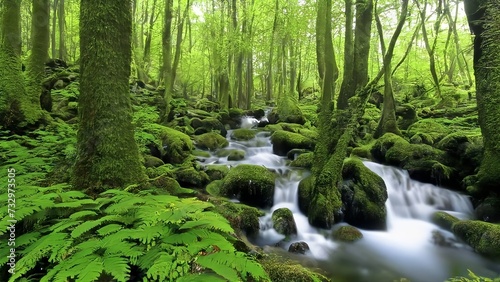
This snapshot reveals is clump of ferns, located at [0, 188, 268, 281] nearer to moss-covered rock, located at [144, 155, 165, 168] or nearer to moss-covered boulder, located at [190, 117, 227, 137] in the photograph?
moss-covered rock, located at [144, 155, 165, 168]

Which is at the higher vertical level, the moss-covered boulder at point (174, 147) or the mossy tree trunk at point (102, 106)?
the mossy tree trunk at point (102, 106)

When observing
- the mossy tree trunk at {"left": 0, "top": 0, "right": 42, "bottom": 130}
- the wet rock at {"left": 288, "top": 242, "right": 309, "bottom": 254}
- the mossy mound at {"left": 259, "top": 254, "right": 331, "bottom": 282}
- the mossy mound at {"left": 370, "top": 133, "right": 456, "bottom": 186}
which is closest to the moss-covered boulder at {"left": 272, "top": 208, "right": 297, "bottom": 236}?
the wet rock at {"left": 288, "top": 242, "right": 309, "bottom": 254}

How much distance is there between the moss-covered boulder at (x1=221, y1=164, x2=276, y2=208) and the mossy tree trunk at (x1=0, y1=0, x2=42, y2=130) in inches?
A: 197

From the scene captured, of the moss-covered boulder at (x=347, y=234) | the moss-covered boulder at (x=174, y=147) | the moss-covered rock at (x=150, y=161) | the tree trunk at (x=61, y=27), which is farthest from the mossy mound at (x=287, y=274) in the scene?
the tree trunk at (x=61, y=27)

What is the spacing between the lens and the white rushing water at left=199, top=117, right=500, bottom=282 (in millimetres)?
5906

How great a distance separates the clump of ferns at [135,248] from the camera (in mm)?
1693

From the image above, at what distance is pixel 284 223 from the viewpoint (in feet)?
23.5

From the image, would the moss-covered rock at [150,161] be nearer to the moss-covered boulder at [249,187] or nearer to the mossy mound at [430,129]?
the moss-covered boulder at [249,187]

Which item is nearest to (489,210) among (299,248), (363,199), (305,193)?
(363,199)

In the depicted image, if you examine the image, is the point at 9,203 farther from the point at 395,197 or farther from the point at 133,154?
the point at 395,197

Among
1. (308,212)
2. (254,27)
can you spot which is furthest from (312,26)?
(308,212)

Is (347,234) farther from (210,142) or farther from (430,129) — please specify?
(430,129)

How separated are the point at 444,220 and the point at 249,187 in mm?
5201

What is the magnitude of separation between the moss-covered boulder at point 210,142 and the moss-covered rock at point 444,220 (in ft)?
27.7
